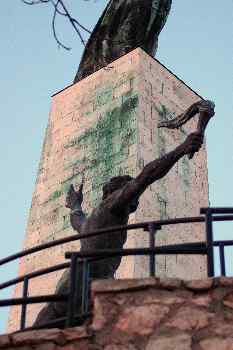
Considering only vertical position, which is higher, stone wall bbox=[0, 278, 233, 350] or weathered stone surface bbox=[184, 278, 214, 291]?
weathered stone surface bbox=[184, 278, 214, 291]

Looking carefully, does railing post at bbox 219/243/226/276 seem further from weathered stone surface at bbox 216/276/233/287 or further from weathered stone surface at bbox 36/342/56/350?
weathered stone surface at bbox 36/342/56/350

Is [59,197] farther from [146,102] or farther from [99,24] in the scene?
[99,24]

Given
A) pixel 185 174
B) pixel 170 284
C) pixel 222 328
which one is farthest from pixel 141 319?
pixel 185 174

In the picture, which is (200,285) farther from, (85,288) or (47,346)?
(47,346)

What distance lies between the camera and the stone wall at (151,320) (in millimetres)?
4242

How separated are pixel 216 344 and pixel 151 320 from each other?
42 cm

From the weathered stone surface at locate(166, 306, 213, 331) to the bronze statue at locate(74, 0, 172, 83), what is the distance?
10111mm

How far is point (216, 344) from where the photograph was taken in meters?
4.17

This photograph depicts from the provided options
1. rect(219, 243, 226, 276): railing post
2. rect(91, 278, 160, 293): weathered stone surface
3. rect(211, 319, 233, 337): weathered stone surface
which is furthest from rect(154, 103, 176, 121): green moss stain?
rect(211, 319, 233, 337): weathered stone surface

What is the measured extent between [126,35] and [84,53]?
36.6 inches

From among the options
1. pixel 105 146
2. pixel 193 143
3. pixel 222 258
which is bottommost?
pixel 222 258

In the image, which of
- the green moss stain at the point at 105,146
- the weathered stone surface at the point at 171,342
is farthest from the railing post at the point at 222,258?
the green moss stain at the point at 105,146

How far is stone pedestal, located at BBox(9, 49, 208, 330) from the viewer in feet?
34.9

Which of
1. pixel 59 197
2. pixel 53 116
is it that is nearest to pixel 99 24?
pixel 53 116
